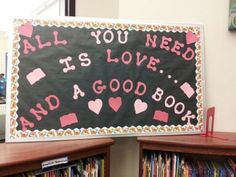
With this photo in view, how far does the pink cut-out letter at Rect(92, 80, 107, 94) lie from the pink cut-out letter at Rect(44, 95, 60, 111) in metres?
0.23

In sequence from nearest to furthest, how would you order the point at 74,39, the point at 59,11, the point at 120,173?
the point at 74,39
the point at 120,173
the point at 59,11

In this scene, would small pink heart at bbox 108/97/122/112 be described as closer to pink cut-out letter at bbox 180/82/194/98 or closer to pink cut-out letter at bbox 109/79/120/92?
pink cut-out letter at bbox 109/79/120/92

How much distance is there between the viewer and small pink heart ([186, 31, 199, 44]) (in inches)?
61.9

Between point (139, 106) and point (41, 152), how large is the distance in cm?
63

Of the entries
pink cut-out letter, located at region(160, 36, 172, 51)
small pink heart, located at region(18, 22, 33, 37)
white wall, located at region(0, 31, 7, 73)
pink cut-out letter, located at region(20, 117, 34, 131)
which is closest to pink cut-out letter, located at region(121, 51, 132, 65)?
pink cut-out letter, located at region(160, 36, 172, 51)

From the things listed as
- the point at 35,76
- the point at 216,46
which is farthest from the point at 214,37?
the point at 35,76

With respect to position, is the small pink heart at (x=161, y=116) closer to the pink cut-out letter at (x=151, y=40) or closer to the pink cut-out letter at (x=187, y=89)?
the pink cut-out letter at (x=187, y=89)

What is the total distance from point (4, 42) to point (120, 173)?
1.62 metres

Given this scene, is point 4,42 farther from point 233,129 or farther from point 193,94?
point 233,129

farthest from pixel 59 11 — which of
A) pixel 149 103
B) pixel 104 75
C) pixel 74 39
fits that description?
pixel 149 103

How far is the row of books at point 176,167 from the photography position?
1.45m

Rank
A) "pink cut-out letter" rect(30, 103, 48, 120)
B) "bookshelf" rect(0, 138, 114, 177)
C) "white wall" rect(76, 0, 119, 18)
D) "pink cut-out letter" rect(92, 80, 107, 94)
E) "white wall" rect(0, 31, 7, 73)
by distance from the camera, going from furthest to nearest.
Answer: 1. "white wall" rect(0, 31, 7, 73)
2. "white wall" rect(76, 0, 119, 18)
3. "pink cut-out letter" rect(92, 80, 107, 94)
4. "pink cut-out letter" rect(30, 103, 48, 120)
5. "bookshelf" rect(0, 138, 114, 177)

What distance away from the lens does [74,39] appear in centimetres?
144

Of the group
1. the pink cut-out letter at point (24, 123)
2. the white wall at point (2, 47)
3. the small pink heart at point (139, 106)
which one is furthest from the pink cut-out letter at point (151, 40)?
the white wall at point (2, 47)
